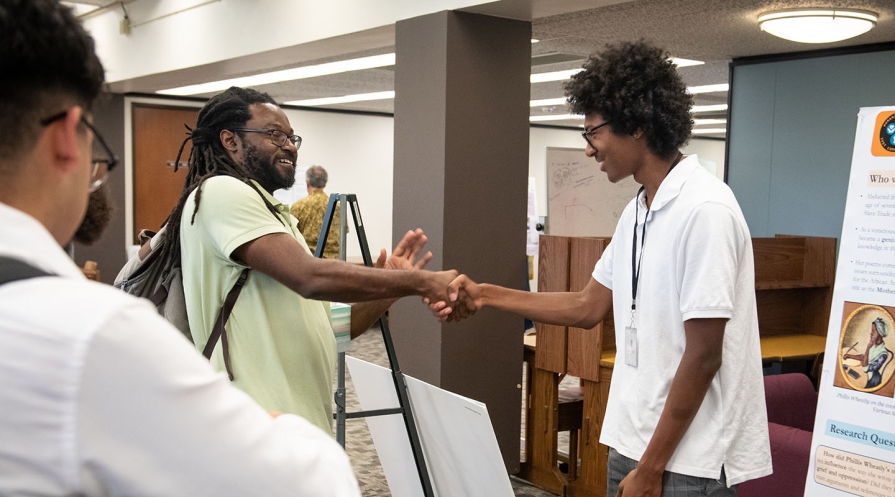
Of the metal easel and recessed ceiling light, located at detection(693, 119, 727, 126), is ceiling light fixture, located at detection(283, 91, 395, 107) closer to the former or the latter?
recessed ceiling light, located at detection(693, 119, 727, 126)

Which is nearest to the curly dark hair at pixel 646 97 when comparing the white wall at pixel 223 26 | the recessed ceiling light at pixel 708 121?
the white wall at pixel 223 26

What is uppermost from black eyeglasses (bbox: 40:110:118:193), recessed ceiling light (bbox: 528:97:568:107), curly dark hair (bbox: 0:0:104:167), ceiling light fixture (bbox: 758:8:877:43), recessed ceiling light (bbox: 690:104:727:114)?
recessed ceiling light (bbox: 528:97:568:107)

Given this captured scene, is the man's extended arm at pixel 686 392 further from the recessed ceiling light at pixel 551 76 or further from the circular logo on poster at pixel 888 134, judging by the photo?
the recessed ceiling light at pixel 551 76

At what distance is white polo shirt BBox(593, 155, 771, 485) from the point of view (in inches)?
64.2

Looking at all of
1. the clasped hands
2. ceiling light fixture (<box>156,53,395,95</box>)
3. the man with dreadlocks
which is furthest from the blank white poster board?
ceiling light fixture (<box>156,53,395,95</box>)

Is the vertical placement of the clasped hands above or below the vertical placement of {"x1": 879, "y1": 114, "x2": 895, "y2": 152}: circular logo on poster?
below

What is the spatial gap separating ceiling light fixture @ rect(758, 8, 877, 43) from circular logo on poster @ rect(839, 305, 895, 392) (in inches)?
101

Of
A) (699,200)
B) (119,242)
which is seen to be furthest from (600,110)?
(119,242)

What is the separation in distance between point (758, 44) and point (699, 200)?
428 cm

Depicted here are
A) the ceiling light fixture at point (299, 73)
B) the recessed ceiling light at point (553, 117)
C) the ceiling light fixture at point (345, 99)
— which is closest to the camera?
the ceiling light fixture at point (299, 73)

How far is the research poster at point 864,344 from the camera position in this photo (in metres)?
2.16

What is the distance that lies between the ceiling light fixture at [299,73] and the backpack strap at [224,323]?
479 centimetres

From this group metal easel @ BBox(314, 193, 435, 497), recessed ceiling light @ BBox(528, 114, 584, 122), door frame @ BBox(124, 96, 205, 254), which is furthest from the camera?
recessed ceiling light @ BBox(528, 114, 584, 122)

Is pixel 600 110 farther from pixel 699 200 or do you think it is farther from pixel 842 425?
pixel 842 425
